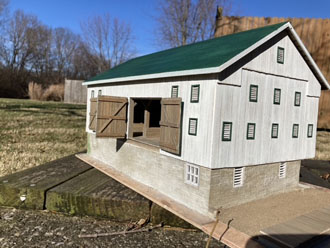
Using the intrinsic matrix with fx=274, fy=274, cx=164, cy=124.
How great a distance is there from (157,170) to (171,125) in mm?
1788

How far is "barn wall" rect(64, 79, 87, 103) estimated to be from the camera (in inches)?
1495

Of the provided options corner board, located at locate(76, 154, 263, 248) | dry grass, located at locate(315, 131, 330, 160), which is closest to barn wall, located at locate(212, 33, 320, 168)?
corner board, located at locate(76, 154, 263, 248)

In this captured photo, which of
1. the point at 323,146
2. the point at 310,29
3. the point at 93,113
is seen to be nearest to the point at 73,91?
the point at 93,113

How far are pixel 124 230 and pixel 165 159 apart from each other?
2326mm

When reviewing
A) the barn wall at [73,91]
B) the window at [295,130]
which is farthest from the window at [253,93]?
the barn wall at [73,91]

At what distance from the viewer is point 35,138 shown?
15578 millimetres

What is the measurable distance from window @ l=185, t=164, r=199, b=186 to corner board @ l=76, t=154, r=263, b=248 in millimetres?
707

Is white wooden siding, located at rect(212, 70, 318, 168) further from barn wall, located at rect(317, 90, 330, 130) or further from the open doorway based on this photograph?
barn wall, located at rect(317, 90, 330, 130)

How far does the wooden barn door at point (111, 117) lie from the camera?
9242 mm

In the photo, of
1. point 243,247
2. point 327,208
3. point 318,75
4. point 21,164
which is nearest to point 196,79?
point 243,247

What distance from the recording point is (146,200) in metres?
7.33

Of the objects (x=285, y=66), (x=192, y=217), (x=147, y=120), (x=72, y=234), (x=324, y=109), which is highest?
(x=285, y=66)

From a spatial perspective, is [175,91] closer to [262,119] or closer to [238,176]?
[262,119]

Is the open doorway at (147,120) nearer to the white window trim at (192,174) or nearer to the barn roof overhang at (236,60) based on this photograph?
the barn roof overhang at (236,60)
